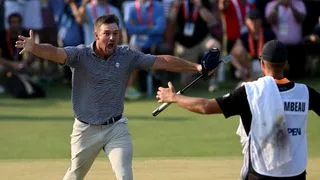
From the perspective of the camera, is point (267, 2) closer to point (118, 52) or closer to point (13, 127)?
point (13, 127)

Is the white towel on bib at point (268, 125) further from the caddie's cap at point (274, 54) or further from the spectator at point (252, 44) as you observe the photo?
the spectator at point (252, 44)

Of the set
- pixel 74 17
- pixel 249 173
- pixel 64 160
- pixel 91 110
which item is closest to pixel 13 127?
pixel 64 160

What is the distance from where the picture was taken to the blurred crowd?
54.2 ft

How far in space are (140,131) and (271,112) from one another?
6.84 metres

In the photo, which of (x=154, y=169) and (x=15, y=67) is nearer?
(x=154, y=169)

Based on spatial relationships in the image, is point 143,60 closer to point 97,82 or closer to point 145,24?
point 97,82

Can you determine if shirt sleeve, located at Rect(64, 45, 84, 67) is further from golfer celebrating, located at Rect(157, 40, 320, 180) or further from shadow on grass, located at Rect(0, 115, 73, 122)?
shadow on grass, located at Rect(0, 115, 73, 122)

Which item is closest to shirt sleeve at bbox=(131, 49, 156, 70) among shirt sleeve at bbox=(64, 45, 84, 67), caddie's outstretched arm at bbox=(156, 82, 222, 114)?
shirt sleeve at bbox=(64, 45, 84, 67)

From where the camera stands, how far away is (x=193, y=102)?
6.86 meters

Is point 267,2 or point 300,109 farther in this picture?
point 267,2

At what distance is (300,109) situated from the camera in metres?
6.84

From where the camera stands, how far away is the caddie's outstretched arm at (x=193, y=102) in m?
6.80

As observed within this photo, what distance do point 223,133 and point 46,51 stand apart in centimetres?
546

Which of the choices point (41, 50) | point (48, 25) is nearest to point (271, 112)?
point (41, 50)
